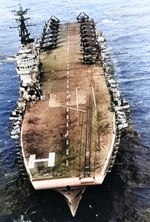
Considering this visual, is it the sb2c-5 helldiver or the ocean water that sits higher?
the sb2c-5 helldiver

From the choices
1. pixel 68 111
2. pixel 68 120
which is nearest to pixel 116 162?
pixel 68 120

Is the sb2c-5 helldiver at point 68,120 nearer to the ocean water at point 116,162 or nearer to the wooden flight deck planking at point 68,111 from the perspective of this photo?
the wooden flight deck planking at point 68,111

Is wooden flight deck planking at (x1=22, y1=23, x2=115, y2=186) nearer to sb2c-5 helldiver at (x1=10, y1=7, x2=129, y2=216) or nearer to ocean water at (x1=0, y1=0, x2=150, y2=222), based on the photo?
sb2c-5 helldiver at (x1=10, y1=7, x2=129, y2=216)

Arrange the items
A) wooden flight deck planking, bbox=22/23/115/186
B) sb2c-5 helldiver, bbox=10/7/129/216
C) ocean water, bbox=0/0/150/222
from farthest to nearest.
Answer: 1. wooden flight deck planking, bbox=22/23/115/186
2. ocean water, bbox=0/0/150/222
3. sb2c-5 helldiver, bbox=10/7/129/216

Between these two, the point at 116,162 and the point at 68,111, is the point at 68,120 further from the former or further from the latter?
the point at 116,162

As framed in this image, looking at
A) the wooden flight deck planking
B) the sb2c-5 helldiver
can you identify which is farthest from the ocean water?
the wooden flight deck planking

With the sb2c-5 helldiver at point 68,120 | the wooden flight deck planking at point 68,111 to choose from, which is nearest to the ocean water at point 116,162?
the sb2c-5 helldiver at point 68,120
